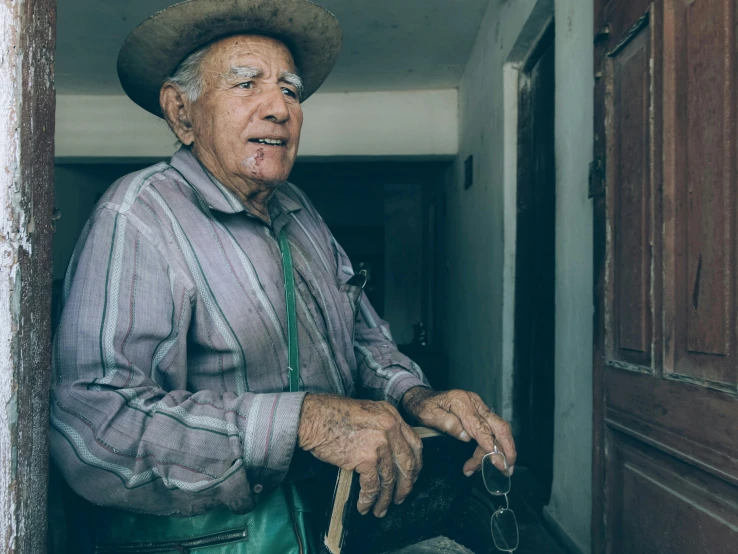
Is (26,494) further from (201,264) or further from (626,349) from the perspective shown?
(626,349)

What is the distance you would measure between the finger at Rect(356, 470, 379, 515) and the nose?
91 centimetres

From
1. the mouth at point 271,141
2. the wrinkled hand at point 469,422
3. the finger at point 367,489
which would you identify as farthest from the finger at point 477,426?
the mouth at point 271,141

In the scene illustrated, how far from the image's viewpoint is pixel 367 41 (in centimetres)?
484

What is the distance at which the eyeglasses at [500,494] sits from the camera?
136 centimetres

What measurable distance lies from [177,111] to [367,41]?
3.41m

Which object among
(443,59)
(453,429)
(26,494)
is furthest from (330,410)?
(443,59)

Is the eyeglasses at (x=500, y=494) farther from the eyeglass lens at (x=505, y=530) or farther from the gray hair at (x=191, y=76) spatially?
the gray hair at (x=191, y=76)

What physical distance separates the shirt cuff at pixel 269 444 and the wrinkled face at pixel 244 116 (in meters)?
0.64

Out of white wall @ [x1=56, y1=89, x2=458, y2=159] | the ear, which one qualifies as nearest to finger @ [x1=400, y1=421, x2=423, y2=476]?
the ear

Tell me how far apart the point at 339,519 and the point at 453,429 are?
37 centimetres

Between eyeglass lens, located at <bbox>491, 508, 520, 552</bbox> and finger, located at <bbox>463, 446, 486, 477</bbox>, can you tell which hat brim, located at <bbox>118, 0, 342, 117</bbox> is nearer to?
finger, located at <bbox>463, 446, 486, 477</bbox>

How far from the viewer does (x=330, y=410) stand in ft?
3.99

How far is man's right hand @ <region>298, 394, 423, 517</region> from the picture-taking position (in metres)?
1.18

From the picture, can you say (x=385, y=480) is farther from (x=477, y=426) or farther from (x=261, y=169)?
(x=261, y=169)
